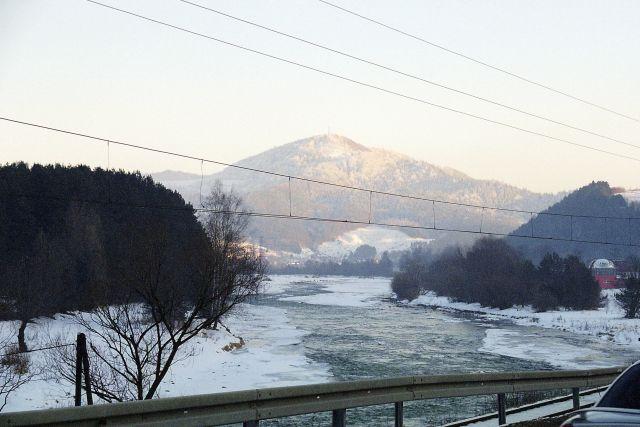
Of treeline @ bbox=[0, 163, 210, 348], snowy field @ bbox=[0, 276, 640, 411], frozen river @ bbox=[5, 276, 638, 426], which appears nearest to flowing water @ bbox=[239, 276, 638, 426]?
frozen river @ bbox=[5, 276, 638, 426]

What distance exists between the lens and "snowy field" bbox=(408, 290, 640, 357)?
72750mm

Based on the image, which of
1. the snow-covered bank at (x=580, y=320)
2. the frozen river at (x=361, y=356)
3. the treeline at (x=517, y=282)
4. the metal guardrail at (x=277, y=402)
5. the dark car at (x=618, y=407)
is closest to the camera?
the dark car at (x=618, y=407)

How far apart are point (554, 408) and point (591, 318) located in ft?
289

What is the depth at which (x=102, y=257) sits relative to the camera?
226 ft

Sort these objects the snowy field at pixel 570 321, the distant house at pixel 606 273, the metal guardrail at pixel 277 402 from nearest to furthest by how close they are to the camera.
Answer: the metal guardrail at pixel 277 402, the snowy field at pixel 570 321, the distant house at pixel 606 273

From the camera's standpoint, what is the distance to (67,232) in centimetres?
7456

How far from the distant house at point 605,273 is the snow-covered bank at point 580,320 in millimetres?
45888

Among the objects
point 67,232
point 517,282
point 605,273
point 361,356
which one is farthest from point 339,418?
point 605,273

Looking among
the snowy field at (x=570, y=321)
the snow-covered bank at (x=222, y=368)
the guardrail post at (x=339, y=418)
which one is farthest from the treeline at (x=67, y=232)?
the guardrail post at (x=339, y=418)

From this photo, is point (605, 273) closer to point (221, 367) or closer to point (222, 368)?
point (221, 367)

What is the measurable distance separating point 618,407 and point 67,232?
71450mm

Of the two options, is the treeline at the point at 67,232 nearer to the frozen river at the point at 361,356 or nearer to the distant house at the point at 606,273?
the frozen river at the point at 361,356

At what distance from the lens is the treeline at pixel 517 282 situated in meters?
119

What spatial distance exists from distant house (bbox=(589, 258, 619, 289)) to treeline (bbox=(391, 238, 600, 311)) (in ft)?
135
